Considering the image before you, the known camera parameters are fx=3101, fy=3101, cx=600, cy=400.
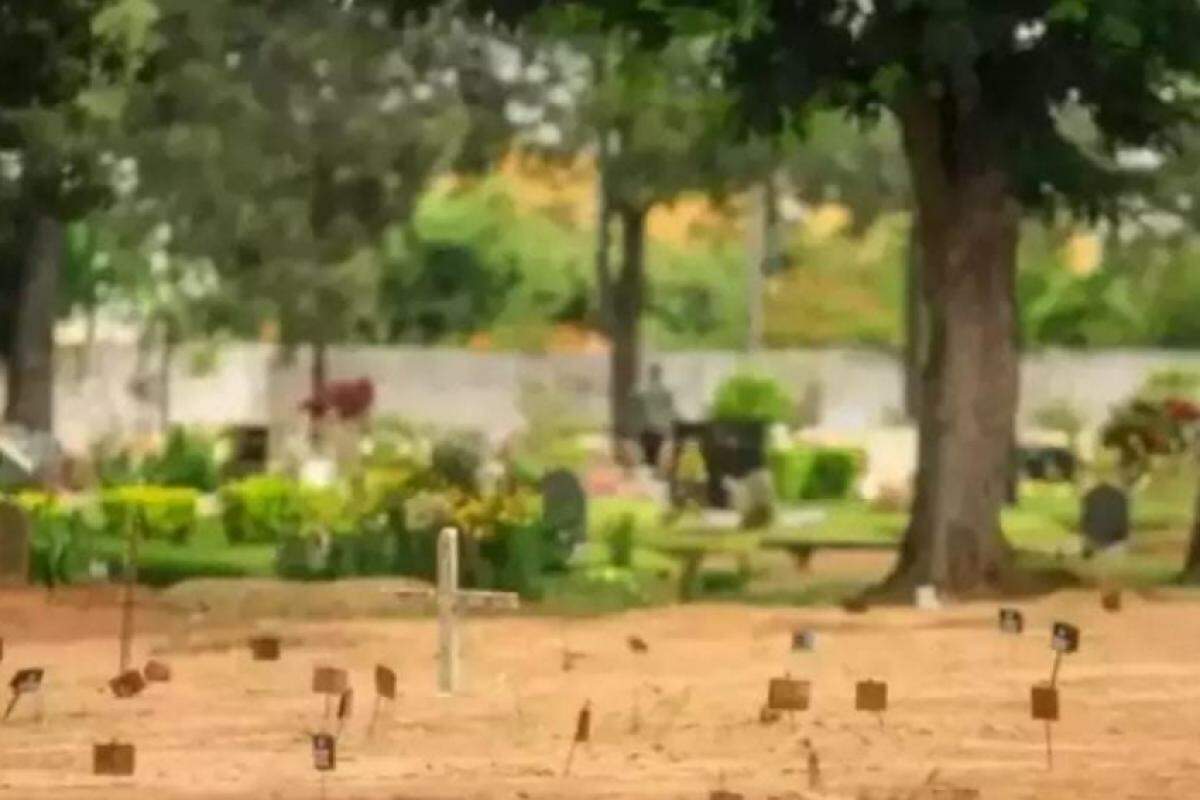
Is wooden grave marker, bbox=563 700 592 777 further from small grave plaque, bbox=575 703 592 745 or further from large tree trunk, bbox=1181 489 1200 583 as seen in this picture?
large tree trunk, bbox=1181 489 1200 583

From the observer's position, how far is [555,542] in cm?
2077

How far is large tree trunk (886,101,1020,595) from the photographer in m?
19.5

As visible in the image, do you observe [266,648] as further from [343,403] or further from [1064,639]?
[343,403]

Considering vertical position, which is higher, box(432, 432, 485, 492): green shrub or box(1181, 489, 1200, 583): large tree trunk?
box(432, 432, 485, 492): green shrub

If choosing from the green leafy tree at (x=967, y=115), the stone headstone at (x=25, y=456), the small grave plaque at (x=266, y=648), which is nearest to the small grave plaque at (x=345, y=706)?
the small grave plaque at (x=266, y=648)

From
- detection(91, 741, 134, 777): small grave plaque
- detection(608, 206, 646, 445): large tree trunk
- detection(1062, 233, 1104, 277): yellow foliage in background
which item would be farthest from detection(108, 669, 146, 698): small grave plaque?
detection(1062, 233, 1104, 277): yellow foliage in background

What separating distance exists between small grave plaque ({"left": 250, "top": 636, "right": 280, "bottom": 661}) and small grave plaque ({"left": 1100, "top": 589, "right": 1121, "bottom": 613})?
207 inches

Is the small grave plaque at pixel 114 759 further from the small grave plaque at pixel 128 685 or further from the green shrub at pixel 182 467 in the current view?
the green shrub at pixel 182 467

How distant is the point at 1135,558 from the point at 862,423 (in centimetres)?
2767

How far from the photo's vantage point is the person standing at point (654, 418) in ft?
120

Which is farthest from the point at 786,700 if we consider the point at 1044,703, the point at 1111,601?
the point at 1111,601

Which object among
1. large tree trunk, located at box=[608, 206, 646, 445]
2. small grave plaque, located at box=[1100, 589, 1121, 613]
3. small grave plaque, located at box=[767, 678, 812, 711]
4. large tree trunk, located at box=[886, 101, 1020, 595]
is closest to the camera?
small grave plaque, located at box=[767, 678, 812, 711]

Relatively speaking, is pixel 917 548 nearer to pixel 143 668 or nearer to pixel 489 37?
pixel 143 668

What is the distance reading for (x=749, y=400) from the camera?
39469 millimetres
